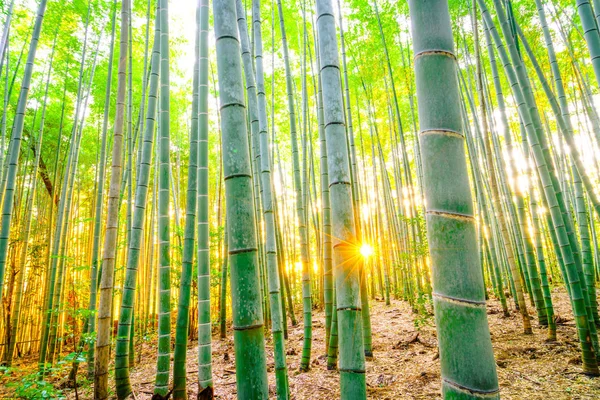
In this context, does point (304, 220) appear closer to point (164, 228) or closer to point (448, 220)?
point (164, 228)

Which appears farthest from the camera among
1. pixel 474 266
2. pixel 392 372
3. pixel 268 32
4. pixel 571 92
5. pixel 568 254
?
pixel 571 92

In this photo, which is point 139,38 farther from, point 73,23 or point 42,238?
point 42,238

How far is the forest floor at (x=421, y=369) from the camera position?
2.28 m

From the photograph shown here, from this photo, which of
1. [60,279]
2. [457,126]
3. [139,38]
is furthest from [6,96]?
[457,126]

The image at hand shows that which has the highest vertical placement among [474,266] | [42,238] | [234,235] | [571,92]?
[571,92]

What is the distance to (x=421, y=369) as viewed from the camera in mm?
2869

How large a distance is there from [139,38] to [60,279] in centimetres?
370

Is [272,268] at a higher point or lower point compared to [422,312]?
higher

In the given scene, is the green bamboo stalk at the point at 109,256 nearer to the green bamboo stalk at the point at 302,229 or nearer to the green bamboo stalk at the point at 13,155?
the green bamboo stalk at the point at 13,155

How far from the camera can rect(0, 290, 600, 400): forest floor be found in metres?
2.28

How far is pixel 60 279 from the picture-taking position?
446cm

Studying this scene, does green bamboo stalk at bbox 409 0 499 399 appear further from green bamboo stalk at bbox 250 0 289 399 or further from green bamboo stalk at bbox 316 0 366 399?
green bamboo stalk at bbox 250 0 289 399

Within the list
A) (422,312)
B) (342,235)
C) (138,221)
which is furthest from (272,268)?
(422,312)

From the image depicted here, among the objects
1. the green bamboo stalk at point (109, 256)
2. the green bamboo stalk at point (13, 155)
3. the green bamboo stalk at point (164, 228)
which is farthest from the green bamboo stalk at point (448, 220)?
the green bamboo stalk at point (13, 155)
